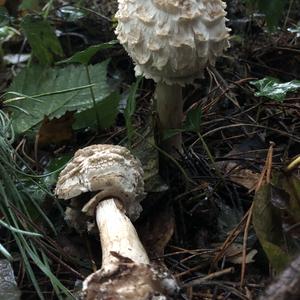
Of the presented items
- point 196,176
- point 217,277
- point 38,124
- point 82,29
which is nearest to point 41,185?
point 38,124

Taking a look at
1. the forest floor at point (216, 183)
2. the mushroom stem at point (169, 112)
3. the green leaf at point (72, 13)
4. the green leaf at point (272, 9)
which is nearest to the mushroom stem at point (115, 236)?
the forest floor at point (216, 183)

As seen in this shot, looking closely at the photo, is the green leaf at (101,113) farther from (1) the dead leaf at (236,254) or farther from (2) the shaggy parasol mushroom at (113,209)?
(1) the dead leaf at (236,254)

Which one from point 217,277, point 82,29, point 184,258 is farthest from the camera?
point 82,29

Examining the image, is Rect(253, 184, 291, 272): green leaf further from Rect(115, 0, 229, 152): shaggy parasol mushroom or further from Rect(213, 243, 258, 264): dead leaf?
Rect(115, 0, 229, 152): shaggy parasol mushroom

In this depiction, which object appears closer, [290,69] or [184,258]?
[184,258]

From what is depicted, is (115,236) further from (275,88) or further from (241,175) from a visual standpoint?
(275,88)

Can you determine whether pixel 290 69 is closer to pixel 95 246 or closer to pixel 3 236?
pixel 95 246

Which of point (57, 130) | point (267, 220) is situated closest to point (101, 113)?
point (57, 130)
